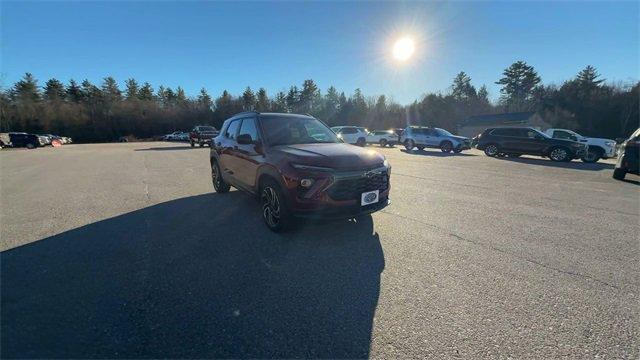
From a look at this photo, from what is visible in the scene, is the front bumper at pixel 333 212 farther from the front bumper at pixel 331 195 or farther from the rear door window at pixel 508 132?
the rear door window at pixel 508 132

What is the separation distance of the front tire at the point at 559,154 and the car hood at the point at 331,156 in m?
15.5

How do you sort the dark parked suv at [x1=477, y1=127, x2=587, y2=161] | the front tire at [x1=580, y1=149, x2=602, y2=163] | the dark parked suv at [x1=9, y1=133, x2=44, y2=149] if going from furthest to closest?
the dark parked suv at [x1=9, y1=133, x2=44, y2=149] → the front tire at [x1=580, y1=149, x2=602, y2=163] → the dark parked suv at [x1=477, y1=127, x2=587, y2=161]

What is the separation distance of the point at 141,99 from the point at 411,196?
7873cm

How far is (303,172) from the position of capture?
4055mm

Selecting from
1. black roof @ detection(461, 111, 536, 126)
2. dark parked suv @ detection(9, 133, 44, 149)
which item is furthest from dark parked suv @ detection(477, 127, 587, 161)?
dark parked suv @ detection(9, 133, 44, 149)

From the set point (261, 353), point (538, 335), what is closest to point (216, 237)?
point (261, 353)

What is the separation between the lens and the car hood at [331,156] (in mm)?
4117

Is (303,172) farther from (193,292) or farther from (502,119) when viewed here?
(502,119)

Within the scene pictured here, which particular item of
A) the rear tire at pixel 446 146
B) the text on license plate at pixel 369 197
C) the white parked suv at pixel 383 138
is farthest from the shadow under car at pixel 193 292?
the white parked suv at pixel 383 138

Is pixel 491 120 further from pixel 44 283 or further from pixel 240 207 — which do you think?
pixel 44 283

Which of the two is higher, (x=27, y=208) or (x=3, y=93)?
(x=3, y=93)

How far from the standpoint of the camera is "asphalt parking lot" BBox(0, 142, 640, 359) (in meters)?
2.35

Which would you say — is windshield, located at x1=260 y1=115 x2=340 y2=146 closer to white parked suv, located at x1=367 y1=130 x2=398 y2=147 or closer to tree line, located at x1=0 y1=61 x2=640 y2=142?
white parked suv, located at x1=367 y1=130 x2=398 y2=147

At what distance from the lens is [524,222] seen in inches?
206
